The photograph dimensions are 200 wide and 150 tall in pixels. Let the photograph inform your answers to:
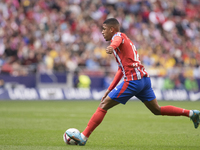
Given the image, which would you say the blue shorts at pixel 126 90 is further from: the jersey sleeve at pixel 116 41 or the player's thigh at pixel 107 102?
the jersey sleeve at pixel 116 41

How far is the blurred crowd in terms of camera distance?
60.7ft

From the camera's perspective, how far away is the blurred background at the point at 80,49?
713 inches

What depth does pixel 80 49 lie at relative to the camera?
20.0 meters

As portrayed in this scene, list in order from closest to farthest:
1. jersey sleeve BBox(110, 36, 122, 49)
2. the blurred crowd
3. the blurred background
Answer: jersey sleeve BBox(110, 36, 122, 49)
the blurred background
the blurred crowd

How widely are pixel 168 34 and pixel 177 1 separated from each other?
390cm

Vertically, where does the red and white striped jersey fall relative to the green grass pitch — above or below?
above

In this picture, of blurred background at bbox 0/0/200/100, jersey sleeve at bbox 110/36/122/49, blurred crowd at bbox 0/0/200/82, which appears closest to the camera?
jersey sleeve at bbox 110/36/122/49

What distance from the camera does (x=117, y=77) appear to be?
6.48 m

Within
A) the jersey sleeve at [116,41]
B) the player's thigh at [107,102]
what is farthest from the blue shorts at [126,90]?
the jersey sleeve at [116,41]

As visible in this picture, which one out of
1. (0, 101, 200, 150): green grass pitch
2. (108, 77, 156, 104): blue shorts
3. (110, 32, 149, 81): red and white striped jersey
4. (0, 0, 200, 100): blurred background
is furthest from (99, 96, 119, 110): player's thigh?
(0, 0, 200, 100): blurred background

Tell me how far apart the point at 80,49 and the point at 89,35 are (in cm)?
175

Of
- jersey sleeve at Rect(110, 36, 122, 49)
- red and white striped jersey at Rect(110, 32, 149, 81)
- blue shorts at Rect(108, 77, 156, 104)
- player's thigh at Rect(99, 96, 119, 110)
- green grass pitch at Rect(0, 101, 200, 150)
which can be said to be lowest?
green grass pitch at Rect(0, 101, 200, 150)

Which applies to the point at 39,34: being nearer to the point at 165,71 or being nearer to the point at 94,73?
the point at 94,73

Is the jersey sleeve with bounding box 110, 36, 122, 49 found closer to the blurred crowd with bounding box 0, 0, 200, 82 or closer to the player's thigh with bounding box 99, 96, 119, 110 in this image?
the player's thigh with bounding box 99, 96, 119, 110
